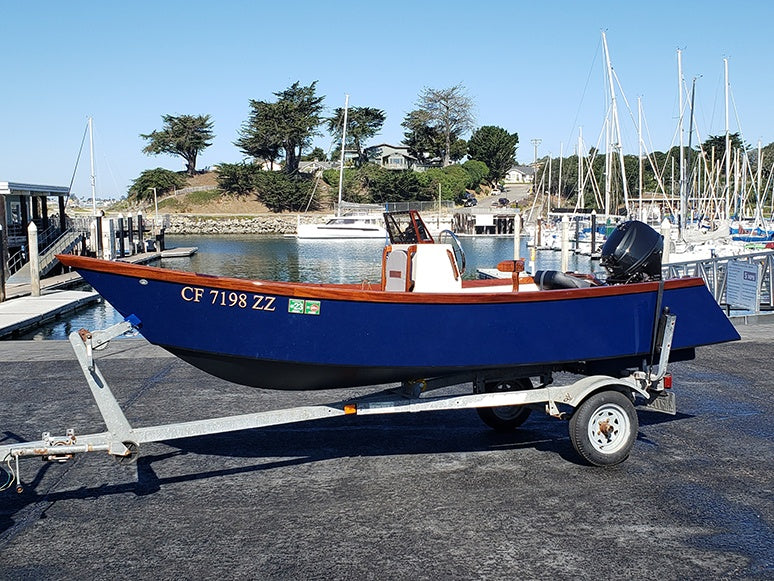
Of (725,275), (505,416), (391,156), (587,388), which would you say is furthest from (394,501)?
(391,156)

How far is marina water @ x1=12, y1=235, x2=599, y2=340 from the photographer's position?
151 ft

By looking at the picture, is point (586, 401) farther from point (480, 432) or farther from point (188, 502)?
point (188, 502)

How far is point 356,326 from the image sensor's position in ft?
20.0

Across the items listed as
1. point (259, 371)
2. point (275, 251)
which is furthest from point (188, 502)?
point (275, 251)

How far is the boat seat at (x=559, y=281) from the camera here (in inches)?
288

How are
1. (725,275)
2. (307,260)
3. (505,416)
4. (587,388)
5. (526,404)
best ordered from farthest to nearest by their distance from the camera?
(307,260) < (725,275) < (505,416) < (526,404) < (587,388)

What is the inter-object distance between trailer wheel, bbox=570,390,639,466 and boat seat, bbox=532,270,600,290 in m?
1.08

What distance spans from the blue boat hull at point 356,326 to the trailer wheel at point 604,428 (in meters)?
0.38

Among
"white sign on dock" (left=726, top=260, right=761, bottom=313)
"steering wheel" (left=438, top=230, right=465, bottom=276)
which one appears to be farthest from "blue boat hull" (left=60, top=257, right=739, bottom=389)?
"white sign on dock" (left=726, top=260, right=761, bottom=313)

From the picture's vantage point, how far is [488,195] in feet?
400

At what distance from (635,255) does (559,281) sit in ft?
2.47

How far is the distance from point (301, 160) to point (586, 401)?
113 meters

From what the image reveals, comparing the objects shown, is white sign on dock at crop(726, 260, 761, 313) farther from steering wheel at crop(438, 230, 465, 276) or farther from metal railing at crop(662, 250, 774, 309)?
steering wheel at crop(438, 230, 465, 276)

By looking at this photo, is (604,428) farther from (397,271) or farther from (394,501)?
(397,271)
